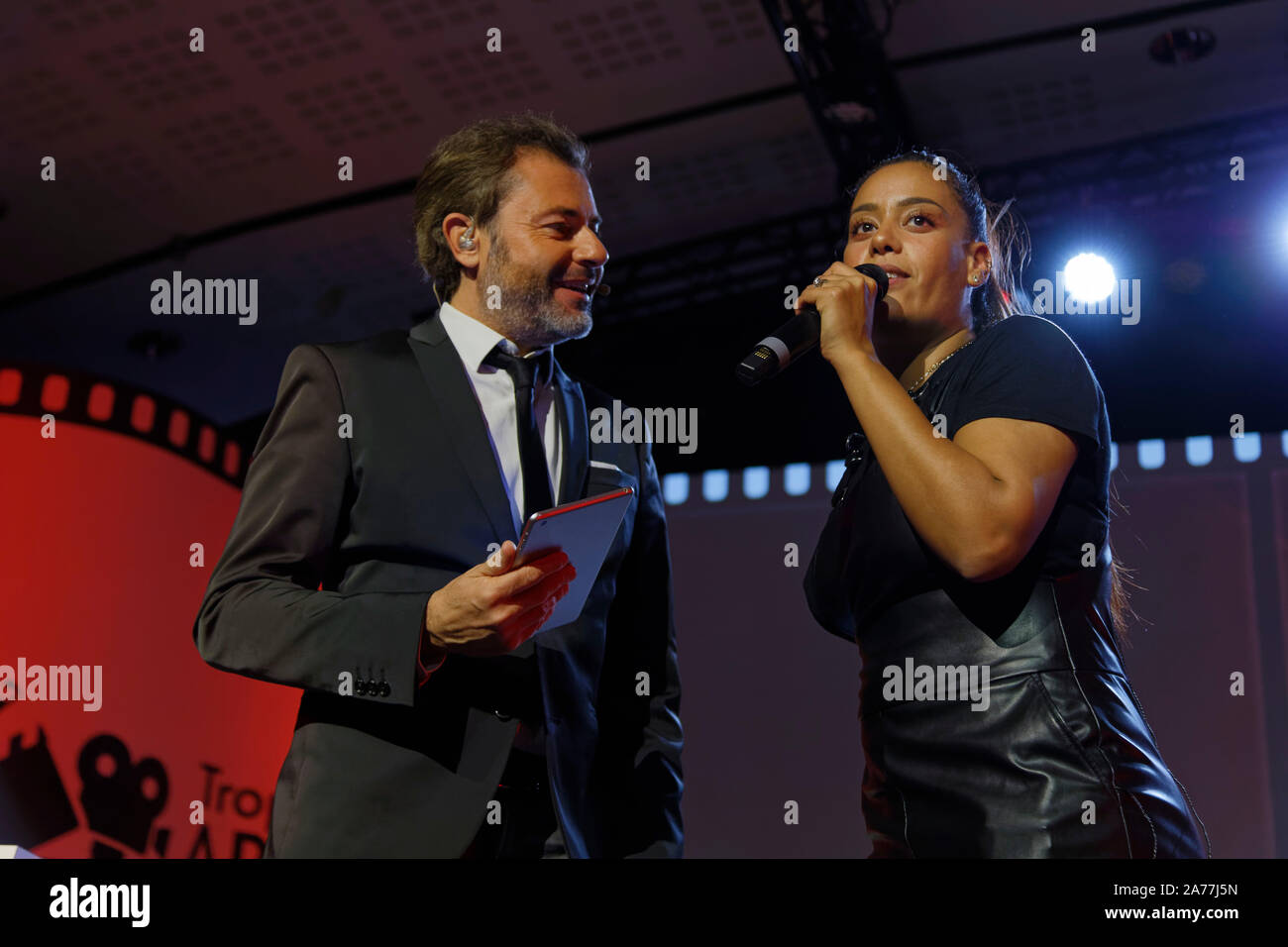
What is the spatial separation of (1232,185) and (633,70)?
7.18 feet

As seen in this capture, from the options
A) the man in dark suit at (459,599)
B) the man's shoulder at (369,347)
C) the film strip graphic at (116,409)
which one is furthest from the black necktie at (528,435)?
the film strip graphic at (116,409)

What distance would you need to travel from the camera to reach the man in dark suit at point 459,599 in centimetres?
124

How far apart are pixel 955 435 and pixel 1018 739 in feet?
1.09

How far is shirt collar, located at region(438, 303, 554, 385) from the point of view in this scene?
5.09 feet

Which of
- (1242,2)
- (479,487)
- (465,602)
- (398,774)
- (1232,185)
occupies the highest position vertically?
(1242,2)

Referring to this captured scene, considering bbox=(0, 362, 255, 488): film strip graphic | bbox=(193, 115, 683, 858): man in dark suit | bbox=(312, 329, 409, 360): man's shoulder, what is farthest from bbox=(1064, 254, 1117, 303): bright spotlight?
bbox=(312, 329, 409, 360): man's shoulder

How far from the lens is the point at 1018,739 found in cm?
117

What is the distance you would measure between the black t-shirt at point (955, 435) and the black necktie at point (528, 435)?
36 cm

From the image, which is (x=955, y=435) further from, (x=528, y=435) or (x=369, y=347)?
(x=369, y=347)

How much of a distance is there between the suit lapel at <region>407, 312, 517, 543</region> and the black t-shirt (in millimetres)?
390

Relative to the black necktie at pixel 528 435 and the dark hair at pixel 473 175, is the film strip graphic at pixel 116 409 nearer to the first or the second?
the dark hair at pixel 473 175
